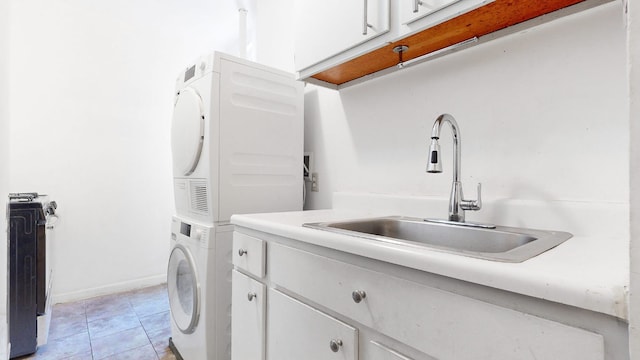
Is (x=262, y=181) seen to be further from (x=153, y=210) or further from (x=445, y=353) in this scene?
(x=153, y=210)

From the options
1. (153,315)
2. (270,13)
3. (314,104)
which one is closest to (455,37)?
(314,104)

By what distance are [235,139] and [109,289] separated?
244cm

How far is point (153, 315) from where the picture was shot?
2.55 meters

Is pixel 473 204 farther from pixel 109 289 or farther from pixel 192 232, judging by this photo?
pixel 109 289

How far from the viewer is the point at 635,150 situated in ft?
1.20

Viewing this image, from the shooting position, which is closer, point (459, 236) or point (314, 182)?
point (459, 236)

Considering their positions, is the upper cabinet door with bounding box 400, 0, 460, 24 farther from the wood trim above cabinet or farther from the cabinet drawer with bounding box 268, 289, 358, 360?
the cabinet drawer with bounding box 268, 289, 358, 360

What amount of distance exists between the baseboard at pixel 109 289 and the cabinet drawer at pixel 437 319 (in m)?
2.89

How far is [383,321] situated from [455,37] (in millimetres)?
1063

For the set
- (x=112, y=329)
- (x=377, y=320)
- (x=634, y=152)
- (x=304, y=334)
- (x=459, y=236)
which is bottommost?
(x=112, y=329)

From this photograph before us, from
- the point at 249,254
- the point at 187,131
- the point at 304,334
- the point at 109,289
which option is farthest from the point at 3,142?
the point at 304,334

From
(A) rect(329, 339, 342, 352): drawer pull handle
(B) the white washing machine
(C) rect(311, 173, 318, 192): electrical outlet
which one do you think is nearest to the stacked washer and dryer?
(B) the white washing machine

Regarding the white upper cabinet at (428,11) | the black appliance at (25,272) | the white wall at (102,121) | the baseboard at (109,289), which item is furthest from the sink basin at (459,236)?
the baseboard at (109,289)

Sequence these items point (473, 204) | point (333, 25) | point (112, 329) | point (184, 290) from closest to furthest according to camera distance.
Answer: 1. point (473, 204)
2. point (333, 25)
3. point (184, 290)
4. point (112, 329)
